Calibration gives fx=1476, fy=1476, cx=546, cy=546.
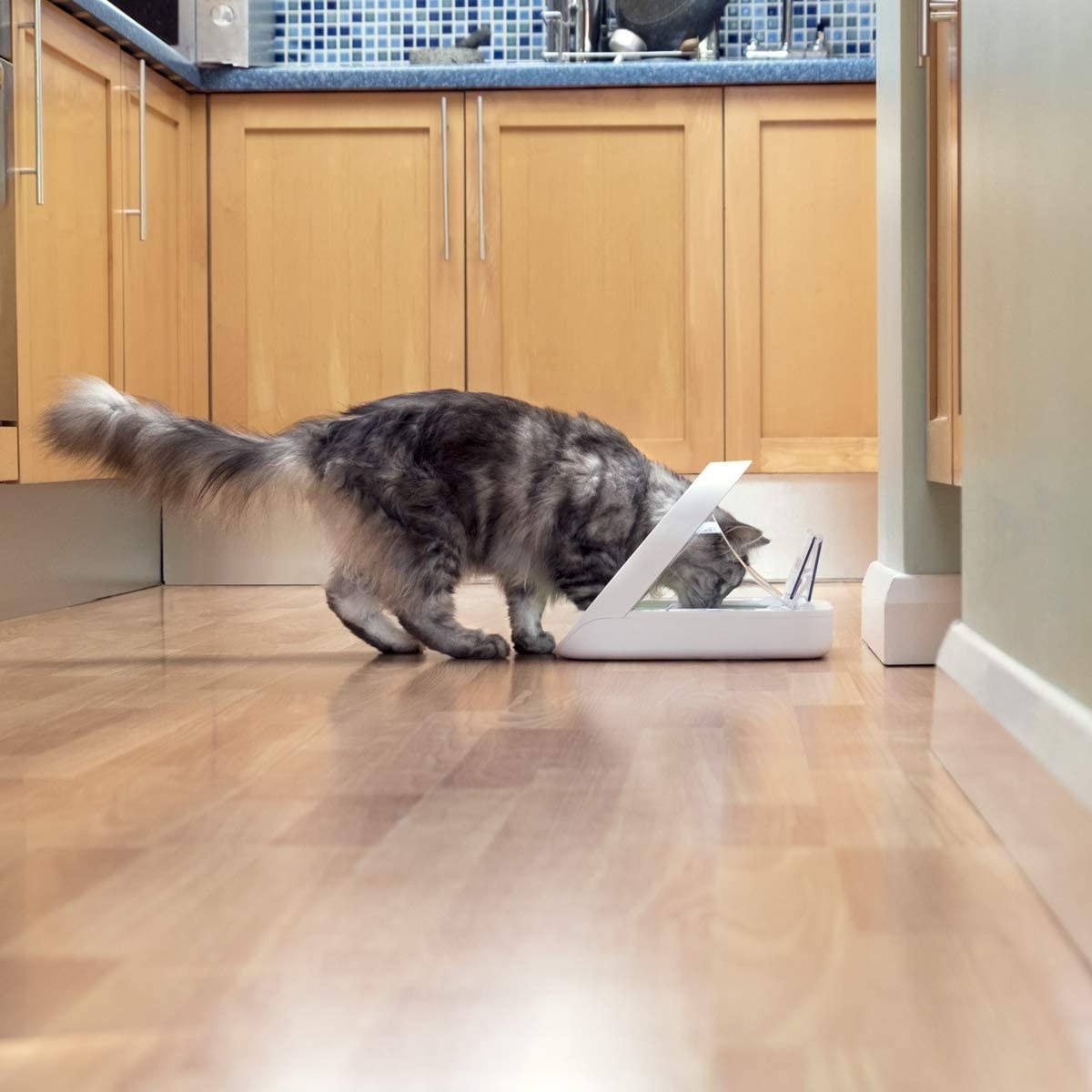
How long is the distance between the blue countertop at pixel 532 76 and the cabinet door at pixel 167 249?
14 cm

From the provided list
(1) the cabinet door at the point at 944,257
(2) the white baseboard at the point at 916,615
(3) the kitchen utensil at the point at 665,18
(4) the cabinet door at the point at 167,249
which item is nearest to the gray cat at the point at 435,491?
(2) the white baseboard at the point at 916,615

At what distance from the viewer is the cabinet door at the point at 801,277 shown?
12.4ft

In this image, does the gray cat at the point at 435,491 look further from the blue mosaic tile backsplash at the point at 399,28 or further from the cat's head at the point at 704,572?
the blue mosaic tile backsplash at the point at 399,28

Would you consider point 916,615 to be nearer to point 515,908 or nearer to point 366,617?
point 366,617

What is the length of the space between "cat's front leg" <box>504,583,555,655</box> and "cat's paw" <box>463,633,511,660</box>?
0.37 feet

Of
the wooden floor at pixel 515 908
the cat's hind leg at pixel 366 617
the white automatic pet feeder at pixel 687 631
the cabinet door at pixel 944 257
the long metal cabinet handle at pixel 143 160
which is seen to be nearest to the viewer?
the wooden floor at pixel 515 908

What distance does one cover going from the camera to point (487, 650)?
2436mm

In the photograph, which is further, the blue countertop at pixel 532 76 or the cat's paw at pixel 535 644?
the blue countertop at pixel 532 76

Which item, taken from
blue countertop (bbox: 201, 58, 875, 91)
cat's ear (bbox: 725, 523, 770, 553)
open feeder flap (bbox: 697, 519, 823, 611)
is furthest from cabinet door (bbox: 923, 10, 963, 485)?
blue countertop (bbox: 201, 58, 875, 91)

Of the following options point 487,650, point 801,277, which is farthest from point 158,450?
point 801,277

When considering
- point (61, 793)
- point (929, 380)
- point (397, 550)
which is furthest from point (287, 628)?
point (61, 793)

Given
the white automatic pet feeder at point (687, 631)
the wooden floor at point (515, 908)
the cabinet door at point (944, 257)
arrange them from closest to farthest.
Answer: the wooden floor at point (515, 908) → the cabinet door at point (944, 257) → the white automatic pet feeder at point (687, 631)

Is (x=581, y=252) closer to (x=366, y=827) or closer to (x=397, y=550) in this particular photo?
(x=397, y=550)

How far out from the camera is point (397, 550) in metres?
2.41
